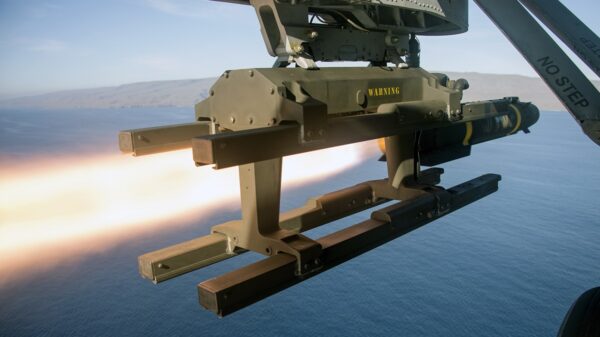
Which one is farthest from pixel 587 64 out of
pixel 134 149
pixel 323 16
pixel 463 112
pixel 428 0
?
pixel 134 149

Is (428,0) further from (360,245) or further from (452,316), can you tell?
(452,316)

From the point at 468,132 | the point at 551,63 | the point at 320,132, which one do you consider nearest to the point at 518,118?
the point at 468,132

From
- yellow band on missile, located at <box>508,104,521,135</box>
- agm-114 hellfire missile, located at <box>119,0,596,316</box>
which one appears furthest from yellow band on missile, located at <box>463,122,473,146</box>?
yellow band on missile, located at <box>508,104,521,135</box>

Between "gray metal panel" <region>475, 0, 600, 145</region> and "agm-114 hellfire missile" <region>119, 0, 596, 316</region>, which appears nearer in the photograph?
"agm-114 hellfire missile" <region>119, 0, 596, 316</region>

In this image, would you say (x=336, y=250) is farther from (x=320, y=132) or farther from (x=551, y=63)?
(x=551, y=63)

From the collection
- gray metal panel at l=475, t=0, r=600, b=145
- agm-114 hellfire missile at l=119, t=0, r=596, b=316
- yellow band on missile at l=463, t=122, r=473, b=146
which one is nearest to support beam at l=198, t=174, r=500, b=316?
agm-114 hellfire missile at l=119, t=0, r=596, b=316

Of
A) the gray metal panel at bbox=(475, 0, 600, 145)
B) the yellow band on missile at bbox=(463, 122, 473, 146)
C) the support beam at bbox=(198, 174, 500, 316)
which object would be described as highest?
the gray metal panel at bbox=(475, 0, 600, 145)

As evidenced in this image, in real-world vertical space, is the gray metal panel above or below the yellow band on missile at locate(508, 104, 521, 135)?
above

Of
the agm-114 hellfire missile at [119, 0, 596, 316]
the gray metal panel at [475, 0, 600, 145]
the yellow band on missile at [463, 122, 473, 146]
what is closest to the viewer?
the agm-114 hellfire missile at [119, 0, 596, 316]

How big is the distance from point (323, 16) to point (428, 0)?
1853 mm

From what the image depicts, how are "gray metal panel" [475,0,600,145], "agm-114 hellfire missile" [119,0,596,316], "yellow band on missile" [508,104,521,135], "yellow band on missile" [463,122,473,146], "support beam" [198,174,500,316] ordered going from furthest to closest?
"yellow band on missile" [508,104,521,135] < "yellow band on missile" [463,122,473,146] < "gray metal panel" [475,0,600,145] < "agm-114 hellfire missile" [119,0,596,316] < "support beam" [198,174,500,316]

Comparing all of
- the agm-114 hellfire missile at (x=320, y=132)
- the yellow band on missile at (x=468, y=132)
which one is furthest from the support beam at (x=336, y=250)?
the yellow band on missile at (x=468, y=132)

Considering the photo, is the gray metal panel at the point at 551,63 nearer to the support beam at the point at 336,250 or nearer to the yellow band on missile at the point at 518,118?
the support beam at the point at 336,250

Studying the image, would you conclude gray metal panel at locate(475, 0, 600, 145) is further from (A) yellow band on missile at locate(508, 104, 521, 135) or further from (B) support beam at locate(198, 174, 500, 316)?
(A) yellow band on missile at locate(508, 104, 521, 135)
